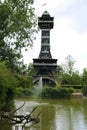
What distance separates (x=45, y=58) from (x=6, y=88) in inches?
2784

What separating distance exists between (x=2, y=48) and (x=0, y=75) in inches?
228

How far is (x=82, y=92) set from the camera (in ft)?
203

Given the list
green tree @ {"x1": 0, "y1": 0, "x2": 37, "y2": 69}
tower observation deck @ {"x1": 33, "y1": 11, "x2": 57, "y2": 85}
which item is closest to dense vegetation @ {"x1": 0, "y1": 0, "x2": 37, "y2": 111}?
green tree @ {"x1": 0, "y1": 0, "x2": 37, "y2": 69}

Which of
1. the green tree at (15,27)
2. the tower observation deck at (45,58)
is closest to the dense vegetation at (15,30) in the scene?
the green tree at (15,27)

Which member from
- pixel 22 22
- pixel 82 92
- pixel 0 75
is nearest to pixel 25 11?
pixel 22 22

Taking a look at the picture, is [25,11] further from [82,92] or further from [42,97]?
[82,92]

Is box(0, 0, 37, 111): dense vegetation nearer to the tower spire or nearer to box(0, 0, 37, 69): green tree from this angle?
box(0, 0, 37, 69): green tree

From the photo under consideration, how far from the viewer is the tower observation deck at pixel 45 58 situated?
90.1 meters

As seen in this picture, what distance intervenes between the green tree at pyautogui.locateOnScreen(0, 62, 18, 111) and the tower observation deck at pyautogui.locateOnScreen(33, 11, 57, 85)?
66085 mm

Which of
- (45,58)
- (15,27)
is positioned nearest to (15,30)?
(15,27)

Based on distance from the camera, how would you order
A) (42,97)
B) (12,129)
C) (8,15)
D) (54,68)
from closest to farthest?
(12,129)
(8,15)
(42,97)
(54,68)

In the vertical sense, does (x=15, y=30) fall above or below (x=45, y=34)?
below

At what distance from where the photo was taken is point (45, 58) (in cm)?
9162

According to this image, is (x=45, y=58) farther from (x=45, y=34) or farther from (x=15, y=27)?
(x=15, y=27)
